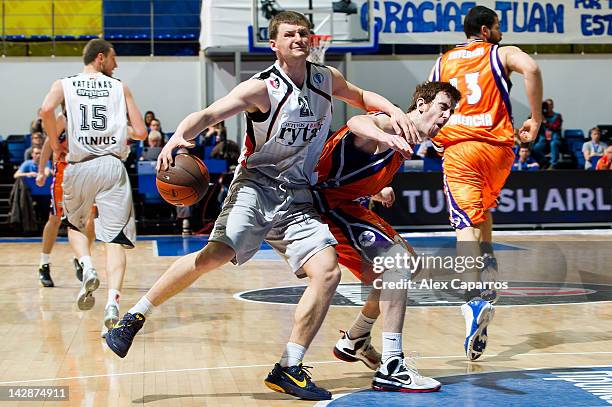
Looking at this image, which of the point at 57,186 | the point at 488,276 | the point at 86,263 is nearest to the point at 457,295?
the point at 488,276

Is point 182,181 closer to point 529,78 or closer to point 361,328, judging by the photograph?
point 361,328

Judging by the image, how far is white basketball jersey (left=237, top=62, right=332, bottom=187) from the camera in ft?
15.6

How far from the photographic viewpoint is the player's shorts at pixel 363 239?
15.8 feet

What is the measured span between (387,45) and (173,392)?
16.9 metres

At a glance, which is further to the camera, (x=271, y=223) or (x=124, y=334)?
(x=271, y=223)

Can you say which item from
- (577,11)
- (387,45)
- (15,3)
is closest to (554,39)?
(577,11)

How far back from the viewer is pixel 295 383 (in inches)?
177

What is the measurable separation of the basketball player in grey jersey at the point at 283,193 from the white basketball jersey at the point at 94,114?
2.12 m

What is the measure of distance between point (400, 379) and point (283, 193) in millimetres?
1070

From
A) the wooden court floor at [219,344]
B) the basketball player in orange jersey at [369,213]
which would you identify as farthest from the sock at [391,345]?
the wooden court floor at [219,344]

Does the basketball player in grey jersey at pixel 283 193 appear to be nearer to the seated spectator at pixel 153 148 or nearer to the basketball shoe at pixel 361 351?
the basketball shoe at pixel 361 351

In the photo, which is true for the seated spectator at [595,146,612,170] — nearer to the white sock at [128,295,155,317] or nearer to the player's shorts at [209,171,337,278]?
the player's shorts at [209,171,337,278]

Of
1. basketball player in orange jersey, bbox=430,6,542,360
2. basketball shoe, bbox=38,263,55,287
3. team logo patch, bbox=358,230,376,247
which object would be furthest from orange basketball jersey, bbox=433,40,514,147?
basketball shoe, bbox=38,263,55,287

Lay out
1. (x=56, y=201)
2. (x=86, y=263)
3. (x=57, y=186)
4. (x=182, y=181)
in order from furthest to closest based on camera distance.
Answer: (x=56, y=201)
(x=57, y=186)
(x=86, y=263)
(x=182, y=181)
